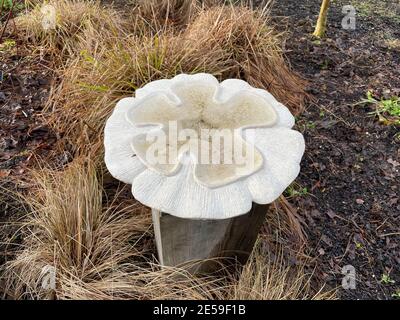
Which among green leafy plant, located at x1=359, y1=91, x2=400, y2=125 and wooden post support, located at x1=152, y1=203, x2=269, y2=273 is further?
green leafy plant, located at x1=359, y1=91, x2=400, y2=125

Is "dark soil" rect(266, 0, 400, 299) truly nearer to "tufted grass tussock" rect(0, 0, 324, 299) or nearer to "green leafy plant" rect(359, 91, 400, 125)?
"green leafy plant" rect(359, 91, 400, 125)

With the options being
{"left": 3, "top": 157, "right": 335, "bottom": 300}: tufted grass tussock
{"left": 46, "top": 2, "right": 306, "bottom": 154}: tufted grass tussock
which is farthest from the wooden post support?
{"left": 46, "top": 2, "right": 306, "bottom": 154}: tufted grass tussock

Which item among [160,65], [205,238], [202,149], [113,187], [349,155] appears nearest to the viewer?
[202,149]

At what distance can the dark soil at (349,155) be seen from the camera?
2562 mm

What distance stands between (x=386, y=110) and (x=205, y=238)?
7.26ft

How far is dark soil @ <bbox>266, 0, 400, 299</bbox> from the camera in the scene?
8.41 feet

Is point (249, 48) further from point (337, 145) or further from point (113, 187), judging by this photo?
point (113, 187)

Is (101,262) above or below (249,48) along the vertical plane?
below

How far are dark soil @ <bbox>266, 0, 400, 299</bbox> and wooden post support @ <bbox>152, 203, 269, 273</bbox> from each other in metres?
0.68

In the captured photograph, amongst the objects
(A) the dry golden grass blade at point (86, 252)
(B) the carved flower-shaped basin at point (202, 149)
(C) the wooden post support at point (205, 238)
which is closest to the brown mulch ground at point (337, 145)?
(A) the dry golden grass blade at point (86, 252)

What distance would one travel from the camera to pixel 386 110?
3.44 metres

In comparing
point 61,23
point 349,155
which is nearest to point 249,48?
point 349,155

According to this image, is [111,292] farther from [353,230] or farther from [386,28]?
[386,28]

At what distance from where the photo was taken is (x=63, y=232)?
2.21 meters
